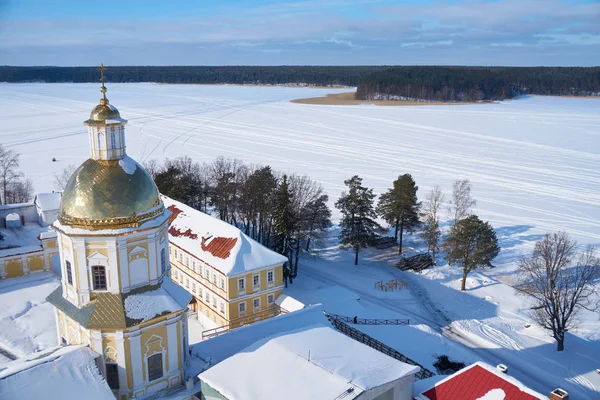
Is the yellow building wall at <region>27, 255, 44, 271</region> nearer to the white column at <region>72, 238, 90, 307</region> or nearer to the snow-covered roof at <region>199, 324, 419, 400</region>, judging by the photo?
the white column at <region>72, 238, 90, 307</region>

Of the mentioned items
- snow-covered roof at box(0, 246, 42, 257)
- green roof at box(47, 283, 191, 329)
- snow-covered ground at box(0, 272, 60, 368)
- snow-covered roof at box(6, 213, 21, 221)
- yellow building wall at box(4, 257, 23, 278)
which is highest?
green roof at box(47, 283, 191, 329)

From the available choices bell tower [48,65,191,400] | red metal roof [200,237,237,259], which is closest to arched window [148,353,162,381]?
bell tower [48,65,191,400]

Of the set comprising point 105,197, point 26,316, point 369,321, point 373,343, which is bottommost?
point 369,321

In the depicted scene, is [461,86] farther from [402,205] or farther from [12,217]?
[12,217]

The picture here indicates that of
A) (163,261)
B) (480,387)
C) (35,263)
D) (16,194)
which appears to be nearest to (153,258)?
(163,261)

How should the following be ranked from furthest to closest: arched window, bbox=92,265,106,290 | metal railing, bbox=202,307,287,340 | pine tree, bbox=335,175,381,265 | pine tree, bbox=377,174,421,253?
pine tree, bbox=377,174,421,253
pine tree, bbox=335,175,381,265
metal railing, bbox=202,307,287,340
arched window, bbox=92,265,106,290

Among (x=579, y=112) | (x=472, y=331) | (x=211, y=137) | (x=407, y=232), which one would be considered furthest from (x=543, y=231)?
(x=579, y=112)

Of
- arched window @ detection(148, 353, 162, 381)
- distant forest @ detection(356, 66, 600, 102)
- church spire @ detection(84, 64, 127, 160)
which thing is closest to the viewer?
church spire @ detection(84, 64, 127, 160)

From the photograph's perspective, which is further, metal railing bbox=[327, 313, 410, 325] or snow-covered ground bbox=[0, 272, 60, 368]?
metal railing bbox=[327, 313, 410, 325]
